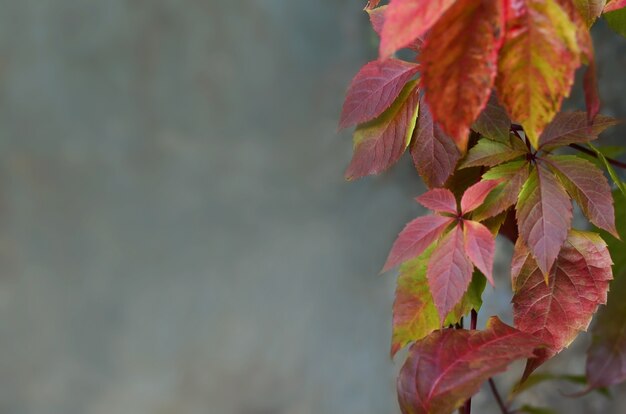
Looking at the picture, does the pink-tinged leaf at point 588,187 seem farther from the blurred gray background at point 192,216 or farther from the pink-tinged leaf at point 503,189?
the blurred gray background at point 192,216

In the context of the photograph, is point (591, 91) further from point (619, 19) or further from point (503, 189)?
point (619, 19)

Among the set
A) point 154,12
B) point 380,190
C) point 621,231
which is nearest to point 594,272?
point 621,231

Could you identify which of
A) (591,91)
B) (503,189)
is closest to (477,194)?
(503,189)

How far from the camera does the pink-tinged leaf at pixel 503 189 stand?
382 mm

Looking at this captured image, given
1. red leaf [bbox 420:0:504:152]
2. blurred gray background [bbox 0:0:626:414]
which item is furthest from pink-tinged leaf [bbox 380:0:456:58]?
blurred gray background [bbox 0:0:626:414]

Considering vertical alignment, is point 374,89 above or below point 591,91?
above

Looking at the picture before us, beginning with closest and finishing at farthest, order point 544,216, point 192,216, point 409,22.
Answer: point 409,22 → point 544,216 → point 192,216

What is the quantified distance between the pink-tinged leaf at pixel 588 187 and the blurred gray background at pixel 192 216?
51cm

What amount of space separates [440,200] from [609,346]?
16cm

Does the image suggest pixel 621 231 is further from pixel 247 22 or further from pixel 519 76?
pixel 247 22

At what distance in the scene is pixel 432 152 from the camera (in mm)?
394

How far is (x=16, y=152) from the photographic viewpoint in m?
0.87

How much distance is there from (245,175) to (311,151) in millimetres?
92

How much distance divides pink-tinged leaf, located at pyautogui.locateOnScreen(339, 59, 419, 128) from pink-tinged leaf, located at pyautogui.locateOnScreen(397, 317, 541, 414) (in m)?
0.13
